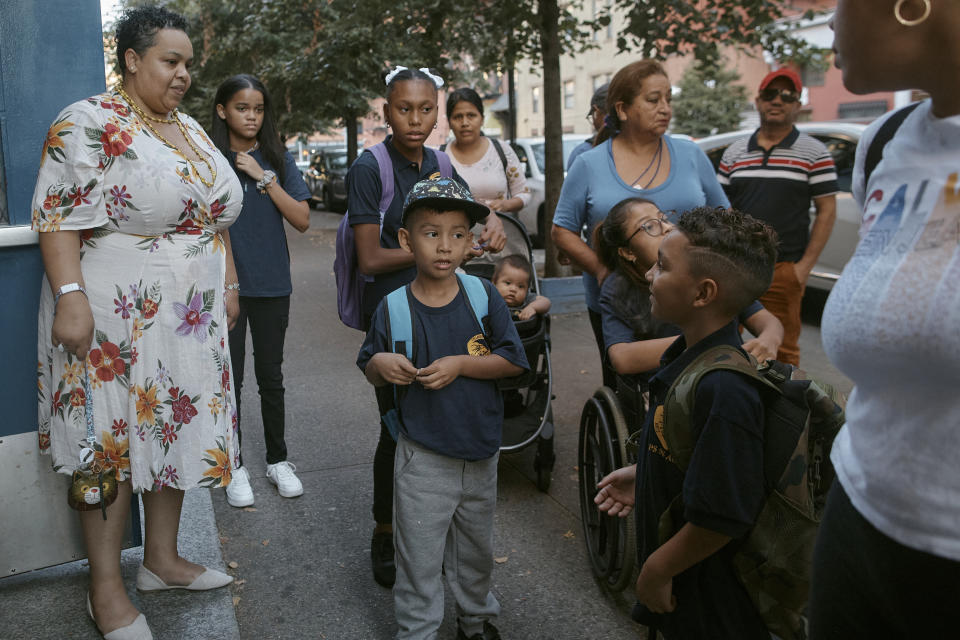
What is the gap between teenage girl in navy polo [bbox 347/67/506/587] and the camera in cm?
338

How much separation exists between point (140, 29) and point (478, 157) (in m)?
2.92

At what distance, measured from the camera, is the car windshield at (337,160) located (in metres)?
25.0

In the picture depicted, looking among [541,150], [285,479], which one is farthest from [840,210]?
[541,150]

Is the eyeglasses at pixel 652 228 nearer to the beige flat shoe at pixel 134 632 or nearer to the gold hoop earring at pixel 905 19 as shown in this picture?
the gold hoop earring at pixel 905 19

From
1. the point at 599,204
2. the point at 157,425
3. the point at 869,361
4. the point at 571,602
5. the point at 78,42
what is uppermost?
the point at 78,42

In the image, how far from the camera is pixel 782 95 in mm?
5207

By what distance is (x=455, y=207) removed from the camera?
110 inches

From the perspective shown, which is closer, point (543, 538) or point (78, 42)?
point (78, 42)

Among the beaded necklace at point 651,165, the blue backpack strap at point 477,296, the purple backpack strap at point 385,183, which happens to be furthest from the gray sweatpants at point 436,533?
the beaded necklace at point 651,165

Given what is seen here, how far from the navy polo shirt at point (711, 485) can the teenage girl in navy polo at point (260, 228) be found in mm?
2666

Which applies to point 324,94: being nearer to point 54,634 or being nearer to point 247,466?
point 247,466

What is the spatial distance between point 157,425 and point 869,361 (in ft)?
7.98

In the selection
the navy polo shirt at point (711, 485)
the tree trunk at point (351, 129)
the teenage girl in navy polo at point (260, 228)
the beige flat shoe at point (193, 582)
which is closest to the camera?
the navy polo shirt at point (711, 485)

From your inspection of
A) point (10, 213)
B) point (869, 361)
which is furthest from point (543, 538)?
point (869, 361)
